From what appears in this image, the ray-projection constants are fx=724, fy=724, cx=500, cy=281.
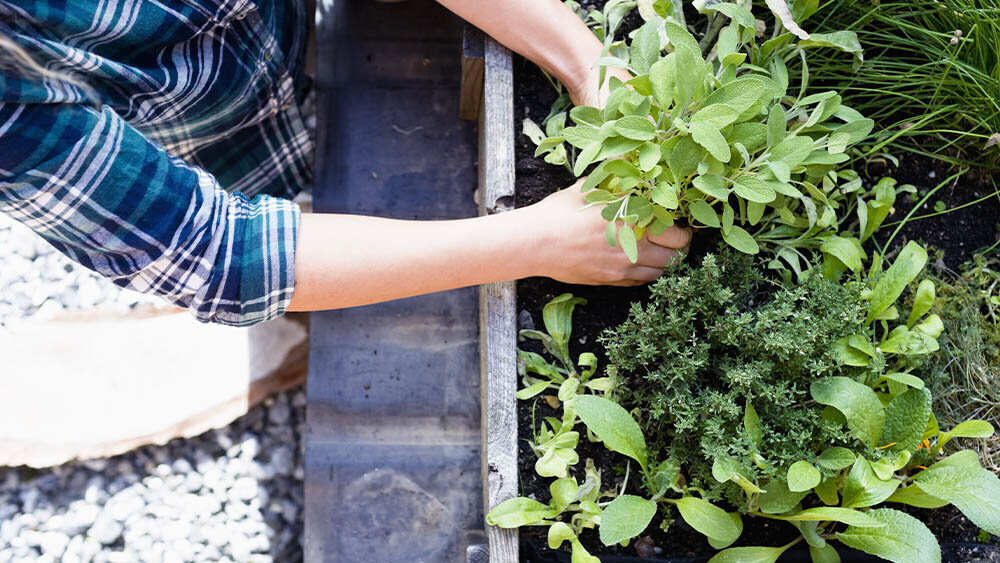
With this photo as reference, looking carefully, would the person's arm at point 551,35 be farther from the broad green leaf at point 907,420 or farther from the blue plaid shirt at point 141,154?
the broad green leaf at point 907,420

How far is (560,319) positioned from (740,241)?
0.25 metres

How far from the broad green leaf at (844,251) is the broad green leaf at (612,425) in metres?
0.34

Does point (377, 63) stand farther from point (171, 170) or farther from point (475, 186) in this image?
point (171, 170)

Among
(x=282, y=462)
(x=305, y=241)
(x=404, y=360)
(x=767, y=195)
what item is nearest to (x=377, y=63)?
(x=404, y=360)

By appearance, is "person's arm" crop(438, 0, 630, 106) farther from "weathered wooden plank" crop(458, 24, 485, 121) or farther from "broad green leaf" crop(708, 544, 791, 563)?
"broad green leaf" crop(708, 544, 791, 563)

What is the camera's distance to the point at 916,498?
85cm

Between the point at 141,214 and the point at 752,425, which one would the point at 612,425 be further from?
the point at 141,214

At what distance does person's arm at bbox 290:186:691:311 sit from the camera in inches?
34.3

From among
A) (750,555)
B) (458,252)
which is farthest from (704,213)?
(750,555)

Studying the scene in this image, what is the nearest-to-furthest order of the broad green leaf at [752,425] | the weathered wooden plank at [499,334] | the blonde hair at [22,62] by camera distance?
the blonde hair at [22,62], the broad green leaf at [752,425], the weathered wooden plank at [499,334]

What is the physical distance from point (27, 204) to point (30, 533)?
1034 millimetres

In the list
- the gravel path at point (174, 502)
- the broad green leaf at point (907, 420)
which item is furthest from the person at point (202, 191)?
the gravel path at point (174, 502)

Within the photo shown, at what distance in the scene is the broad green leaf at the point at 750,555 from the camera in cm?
84

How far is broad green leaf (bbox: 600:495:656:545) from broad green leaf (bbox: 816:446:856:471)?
0.20 metres
